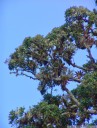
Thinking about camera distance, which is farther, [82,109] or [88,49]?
[88,49]

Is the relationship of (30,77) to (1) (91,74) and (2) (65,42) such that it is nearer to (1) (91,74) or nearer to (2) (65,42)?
(2) (65,42)

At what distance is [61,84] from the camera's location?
11938 mm

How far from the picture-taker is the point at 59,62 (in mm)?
12211

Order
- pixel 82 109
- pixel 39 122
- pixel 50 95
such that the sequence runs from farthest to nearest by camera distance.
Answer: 1. pixel 50 95
2. pixel 39 122
3. pixel 82 109

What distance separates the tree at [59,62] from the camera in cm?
1178

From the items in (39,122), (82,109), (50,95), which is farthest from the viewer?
(50,95)

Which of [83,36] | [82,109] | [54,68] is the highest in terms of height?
[83,36]

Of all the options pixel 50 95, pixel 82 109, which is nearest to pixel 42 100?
pixel 50 95

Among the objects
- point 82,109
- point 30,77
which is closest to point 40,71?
point 30,77

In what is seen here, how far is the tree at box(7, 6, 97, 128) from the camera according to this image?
11.8 m

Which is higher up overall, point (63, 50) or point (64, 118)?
point (63, 50)

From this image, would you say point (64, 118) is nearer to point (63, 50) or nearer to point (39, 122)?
point (39, 122)

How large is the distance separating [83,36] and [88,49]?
44cm

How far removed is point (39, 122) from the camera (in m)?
11.7
